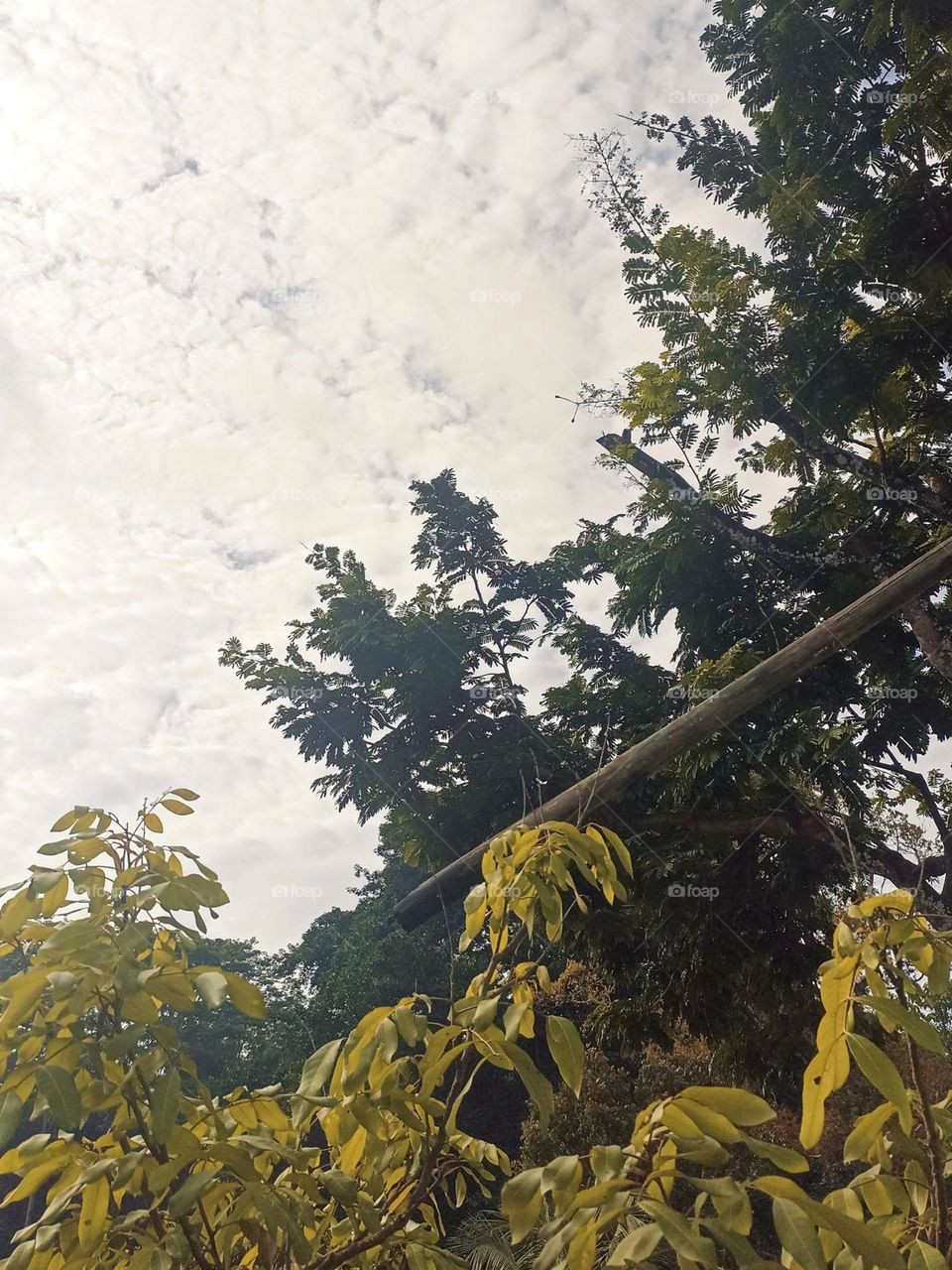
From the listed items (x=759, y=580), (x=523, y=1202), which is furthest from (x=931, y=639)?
(x=523, y=1202)

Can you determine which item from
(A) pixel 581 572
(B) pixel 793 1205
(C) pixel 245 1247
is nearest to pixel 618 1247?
(B) pixel 793 1205

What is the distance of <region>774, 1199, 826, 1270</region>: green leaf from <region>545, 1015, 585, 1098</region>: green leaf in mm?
307

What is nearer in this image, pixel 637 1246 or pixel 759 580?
pixel 637 1246

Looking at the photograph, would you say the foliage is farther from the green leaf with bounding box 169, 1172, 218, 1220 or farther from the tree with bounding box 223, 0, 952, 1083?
the tree with bounding box 223, 0, 952, 1083

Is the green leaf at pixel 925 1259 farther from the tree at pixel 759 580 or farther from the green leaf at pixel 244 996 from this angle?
the tree at pixel 759 580

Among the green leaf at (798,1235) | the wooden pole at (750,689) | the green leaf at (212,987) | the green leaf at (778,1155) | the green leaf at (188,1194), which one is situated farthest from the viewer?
the wooden pole at (750,689)

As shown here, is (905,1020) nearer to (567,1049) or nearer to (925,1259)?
(925,1259)

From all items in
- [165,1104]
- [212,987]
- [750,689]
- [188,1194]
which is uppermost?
[750,689]

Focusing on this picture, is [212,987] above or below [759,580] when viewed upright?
below

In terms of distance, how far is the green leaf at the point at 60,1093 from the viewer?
1.03 meters

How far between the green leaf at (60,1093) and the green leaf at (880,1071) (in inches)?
39.4

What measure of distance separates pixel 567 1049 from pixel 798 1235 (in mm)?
416

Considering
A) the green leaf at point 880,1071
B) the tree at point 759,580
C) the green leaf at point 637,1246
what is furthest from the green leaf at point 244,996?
the tree at point 759,580

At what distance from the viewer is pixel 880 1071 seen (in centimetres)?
92
